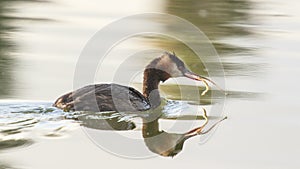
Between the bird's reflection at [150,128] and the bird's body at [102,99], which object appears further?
the bird's body at [102,99]

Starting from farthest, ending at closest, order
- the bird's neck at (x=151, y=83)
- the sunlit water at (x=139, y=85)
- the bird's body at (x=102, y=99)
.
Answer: the bird's neck at (x=151, y=83)
the bird's body at (x=102, y=99)
the sunlit water at (x=139, y=85)

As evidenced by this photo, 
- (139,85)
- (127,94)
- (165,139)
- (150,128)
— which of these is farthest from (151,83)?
(165,139)

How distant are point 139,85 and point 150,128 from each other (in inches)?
61.3

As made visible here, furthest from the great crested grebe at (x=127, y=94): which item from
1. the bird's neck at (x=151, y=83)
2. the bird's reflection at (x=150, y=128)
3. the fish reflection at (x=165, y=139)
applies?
the fish reflection at (x=165, y=139)

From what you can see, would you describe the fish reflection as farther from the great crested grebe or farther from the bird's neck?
the bird's neck

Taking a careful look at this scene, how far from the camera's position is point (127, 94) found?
869 cm

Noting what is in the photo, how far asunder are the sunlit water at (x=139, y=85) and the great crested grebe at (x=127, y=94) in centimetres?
13

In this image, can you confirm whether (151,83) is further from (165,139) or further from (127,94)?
(165,139)

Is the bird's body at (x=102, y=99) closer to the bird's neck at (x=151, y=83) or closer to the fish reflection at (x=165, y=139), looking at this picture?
the bird's neck at (x=151, y=83)

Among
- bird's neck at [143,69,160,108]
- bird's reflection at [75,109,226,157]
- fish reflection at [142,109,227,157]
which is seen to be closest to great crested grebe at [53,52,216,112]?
bird's neck at [143,69,160,108]

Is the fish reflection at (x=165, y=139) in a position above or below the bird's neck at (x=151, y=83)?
below

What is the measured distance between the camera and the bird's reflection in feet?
25.2

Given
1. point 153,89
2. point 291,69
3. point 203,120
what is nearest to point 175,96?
point 153,89

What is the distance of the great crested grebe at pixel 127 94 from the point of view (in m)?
8.42
